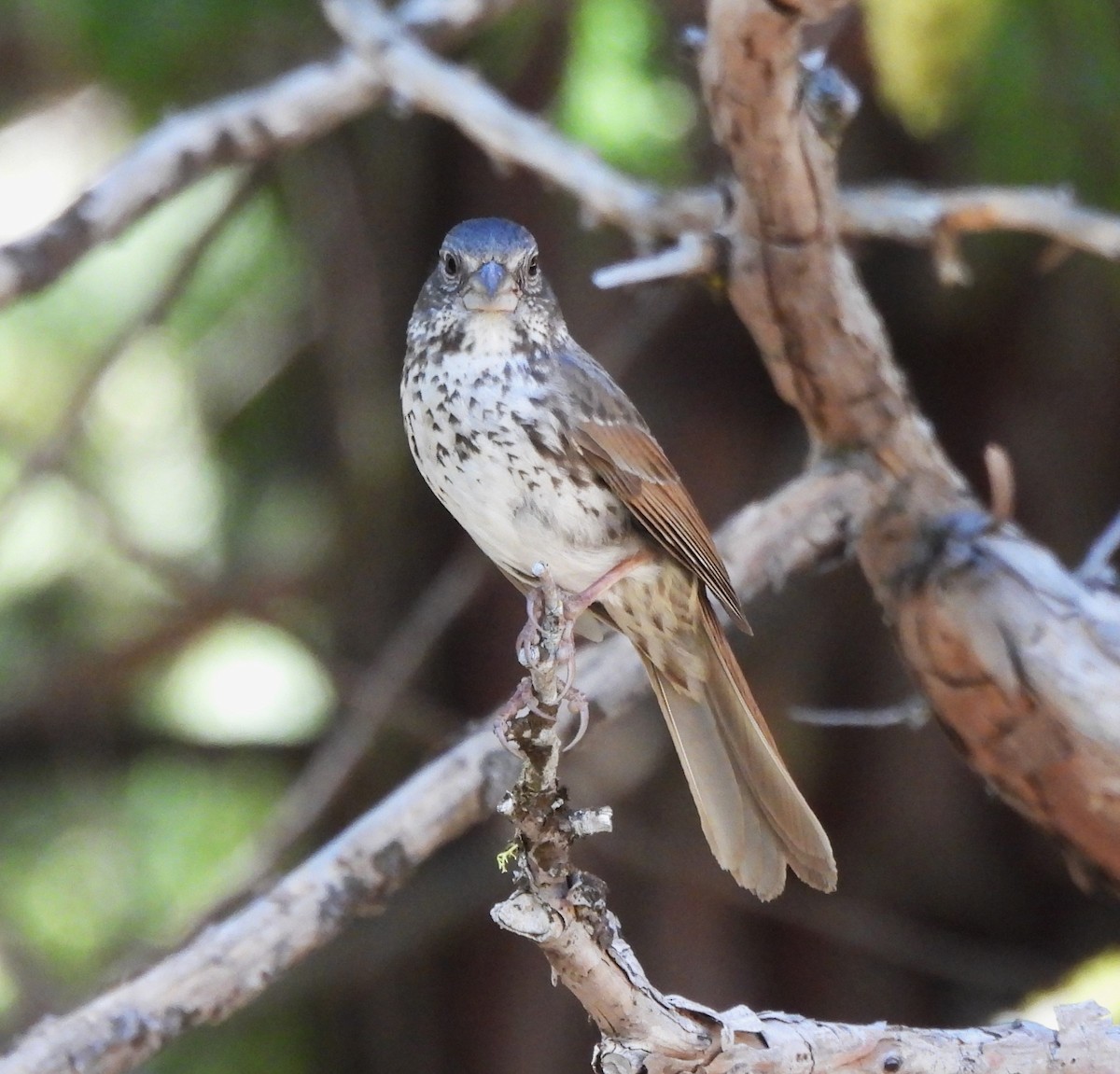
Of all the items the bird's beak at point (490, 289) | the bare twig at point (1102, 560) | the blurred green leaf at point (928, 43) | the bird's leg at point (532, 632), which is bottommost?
the bare twig at point (1102, 560)

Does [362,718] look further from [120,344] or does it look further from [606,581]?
[606,581]

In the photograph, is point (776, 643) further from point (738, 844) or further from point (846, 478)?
point (738, 844)

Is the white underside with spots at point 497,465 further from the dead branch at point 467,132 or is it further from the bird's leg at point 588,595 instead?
the dead branch at point 467,132

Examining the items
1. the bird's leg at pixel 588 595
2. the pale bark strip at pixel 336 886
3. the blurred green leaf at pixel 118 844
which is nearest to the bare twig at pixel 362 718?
the blurred green leaf at pixel 118 844

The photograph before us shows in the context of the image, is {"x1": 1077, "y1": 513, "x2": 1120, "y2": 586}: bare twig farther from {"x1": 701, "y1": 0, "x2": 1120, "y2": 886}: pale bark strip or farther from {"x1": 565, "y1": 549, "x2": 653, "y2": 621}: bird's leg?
{"x1": 565, "y1": 549, "x2": 653, "y2": 621}: bird's leg

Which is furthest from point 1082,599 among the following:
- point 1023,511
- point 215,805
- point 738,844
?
point 215,805

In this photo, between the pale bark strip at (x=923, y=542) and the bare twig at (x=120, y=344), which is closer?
the pale bark strip at (x=923, y=542)

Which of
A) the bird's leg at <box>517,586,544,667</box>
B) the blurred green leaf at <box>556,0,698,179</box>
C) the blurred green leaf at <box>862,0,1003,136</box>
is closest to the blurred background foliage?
the blurred green leaf at <box>556,0,698,179</box>

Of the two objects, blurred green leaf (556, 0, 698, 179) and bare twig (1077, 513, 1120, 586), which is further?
blurred green leaf (556, 0, 698, 179)
